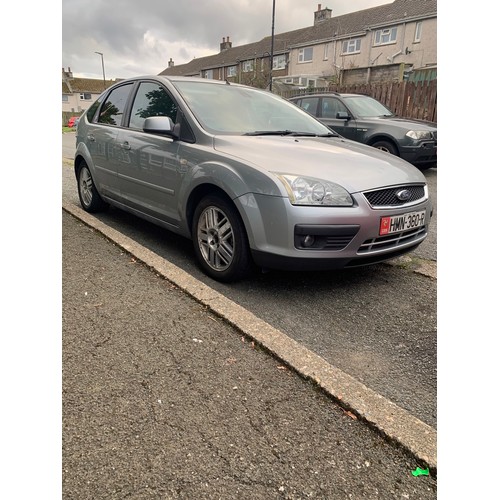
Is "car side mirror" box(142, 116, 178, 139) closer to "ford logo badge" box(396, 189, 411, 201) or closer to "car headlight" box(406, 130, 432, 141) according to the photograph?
"ford logo badge" box(396, 189, 411, 201)

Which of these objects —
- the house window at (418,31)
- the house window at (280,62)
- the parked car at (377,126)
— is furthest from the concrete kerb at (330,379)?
the house window at (280,62)

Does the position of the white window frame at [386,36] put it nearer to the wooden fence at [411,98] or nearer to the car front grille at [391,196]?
the wooden fence at [411,98]

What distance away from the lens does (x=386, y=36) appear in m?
32.1

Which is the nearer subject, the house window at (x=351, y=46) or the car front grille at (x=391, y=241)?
the car front grille at (x=391, y=241)

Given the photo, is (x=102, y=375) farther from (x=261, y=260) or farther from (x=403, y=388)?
(x=403, y=388)

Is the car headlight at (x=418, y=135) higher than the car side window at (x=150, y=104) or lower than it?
higher

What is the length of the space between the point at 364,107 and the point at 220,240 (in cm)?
733

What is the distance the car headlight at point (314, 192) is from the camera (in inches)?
112

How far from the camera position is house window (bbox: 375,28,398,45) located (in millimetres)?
31484

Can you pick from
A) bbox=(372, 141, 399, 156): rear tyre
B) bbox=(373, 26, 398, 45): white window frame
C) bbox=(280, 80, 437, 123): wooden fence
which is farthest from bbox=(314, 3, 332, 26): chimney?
bbox=(372, 141, 399, 156): rear tyre

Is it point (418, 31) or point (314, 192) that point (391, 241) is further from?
point (418, 31)

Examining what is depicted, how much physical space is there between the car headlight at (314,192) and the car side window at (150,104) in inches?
62.4

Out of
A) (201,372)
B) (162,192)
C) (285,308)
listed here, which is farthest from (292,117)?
(201,372)

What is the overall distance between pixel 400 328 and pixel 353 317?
32 centimetres
